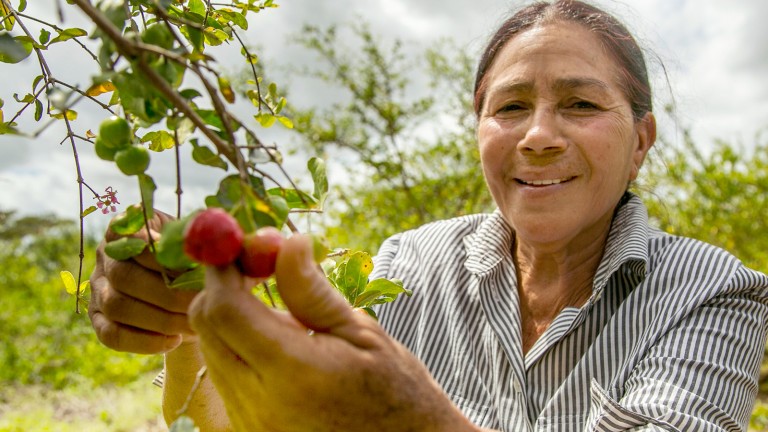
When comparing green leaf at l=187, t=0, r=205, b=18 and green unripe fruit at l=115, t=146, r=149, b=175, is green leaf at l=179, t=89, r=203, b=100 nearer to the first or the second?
green unripe fruit at l=115, t=146, r=149, b=175

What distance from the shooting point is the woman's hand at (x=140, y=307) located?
3.35 feet

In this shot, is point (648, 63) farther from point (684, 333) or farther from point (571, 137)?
point (684, 333)

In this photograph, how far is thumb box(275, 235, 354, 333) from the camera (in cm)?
76

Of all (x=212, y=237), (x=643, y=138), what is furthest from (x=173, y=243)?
(x=643, y=138)

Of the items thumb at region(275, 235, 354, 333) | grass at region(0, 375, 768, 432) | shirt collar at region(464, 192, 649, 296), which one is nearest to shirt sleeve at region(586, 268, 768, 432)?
shirt collar at region(464, 192, 649, 296)

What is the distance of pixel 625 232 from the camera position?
192cm

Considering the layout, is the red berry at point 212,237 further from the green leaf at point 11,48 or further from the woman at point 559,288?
the green leaf at point 11,48

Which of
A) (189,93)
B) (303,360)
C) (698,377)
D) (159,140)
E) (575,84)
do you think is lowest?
(698,377)

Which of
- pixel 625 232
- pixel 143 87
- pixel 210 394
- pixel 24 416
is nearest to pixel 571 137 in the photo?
pixel 625 232

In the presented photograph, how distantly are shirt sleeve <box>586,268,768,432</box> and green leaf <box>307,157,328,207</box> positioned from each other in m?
0.94

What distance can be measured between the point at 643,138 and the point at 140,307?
5.49 ft

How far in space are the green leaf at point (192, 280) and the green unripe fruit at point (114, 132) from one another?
0.59 ft

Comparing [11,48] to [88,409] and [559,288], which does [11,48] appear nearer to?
[559,288]

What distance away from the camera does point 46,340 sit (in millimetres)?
8188
